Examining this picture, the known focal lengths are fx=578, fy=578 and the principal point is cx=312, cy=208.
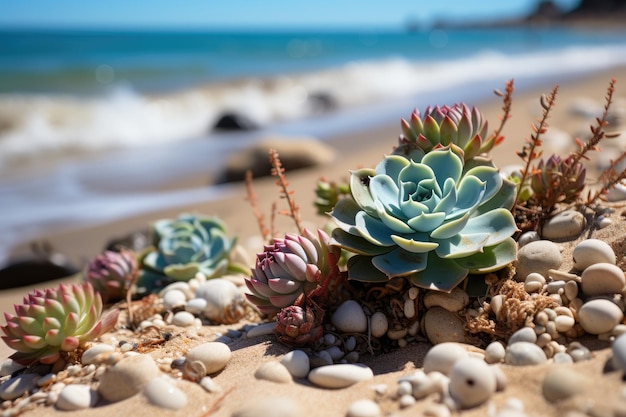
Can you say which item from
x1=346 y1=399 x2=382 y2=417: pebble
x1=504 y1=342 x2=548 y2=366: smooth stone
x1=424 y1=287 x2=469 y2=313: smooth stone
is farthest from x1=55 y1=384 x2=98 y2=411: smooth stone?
x1=504 y1=342 x2=548 y2=366: smooth stone

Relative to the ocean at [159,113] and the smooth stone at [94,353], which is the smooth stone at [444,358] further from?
the ocean at [159,113]

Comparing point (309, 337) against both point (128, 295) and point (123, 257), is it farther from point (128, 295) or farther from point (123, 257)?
point (123, 257)

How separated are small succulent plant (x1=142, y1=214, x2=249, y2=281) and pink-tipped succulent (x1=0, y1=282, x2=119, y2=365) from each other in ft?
2.43

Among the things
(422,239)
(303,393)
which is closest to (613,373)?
(422,239)

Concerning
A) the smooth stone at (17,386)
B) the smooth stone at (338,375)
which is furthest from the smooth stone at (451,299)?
the smooth stone at (17,386)

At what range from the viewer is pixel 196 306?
2.77 m

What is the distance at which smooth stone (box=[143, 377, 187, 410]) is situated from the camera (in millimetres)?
1978

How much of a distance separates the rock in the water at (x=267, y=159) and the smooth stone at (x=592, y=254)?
496cm

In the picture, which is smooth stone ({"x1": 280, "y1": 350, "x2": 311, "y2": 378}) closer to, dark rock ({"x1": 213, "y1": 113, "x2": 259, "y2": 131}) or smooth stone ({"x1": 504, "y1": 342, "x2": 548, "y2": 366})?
smooth stone ({"x1": 504, "y1": 342, "x2": 548, "y2": 366})

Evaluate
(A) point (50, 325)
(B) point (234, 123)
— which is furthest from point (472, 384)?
(B) point (234, 123)

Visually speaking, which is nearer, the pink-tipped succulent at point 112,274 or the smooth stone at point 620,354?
the smooth stone at point 620,354

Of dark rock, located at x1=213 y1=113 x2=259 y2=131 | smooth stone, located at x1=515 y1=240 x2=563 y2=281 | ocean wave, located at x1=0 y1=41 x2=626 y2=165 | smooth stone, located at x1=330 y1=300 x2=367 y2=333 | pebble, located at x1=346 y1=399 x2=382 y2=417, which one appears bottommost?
pebble, located at x1=346 y1=399 x2=382 y2=417

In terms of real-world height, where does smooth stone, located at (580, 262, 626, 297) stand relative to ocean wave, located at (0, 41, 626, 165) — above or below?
below

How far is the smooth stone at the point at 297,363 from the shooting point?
2.08 metres
